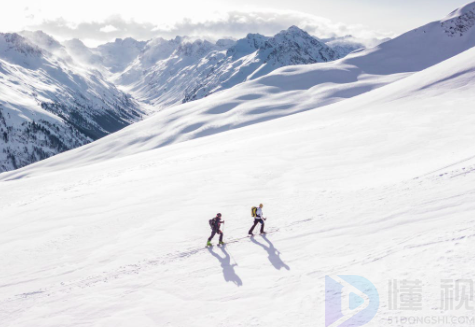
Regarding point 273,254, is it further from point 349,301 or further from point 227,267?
point 349,301

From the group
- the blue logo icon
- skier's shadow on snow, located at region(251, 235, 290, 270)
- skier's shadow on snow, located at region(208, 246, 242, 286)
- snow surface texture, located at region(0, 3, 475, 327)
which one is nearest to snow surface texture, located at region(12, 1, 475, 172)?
snow surface texture, located at region(0, 3, 475, 327)

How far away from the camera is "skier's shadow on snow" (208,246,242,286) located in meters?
11.3

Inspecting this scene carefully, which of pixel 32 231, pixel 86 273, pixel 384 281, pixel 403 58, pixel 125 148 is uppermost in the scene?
pixel 403 58

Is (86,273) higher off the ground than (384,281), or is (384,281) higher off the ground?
(86,273)

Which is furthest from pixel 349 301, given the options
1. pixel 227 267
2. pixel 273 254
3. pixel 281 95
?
pixel 281 95

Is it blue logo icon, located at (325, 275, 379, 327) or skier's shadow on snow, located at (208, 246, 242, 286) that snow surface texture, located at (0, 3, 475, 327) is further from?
blue logo icon, located at (325, 275, 379, 327)

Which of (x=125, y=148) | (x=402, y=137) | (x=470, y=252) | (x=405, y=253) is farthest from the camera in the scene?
(x=125, y=148)

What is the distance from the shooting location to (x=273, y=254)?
41.3 feet

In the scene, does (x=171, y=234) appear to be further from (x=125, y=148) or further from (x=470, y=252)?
(x=125, y=148)

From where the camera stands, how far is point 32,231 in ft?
61.1

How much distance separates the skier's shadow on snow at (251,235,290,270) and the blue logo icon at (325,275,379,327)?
1.98 m

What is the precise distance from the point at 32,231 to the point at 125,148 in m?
57.8

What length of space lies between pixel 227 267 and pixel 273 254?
176 cm

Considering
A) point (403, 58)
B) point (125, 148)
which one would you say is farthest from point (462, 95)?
point (403, 58)
